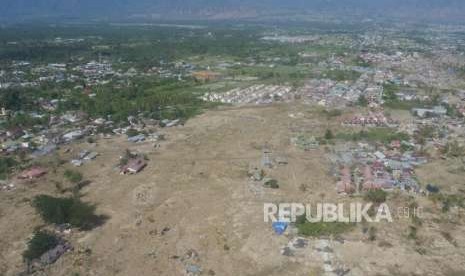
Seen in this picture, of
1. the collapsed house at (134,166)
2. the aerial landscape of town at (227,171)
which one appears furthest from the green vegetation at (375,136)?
the collapsed house at (134,166)

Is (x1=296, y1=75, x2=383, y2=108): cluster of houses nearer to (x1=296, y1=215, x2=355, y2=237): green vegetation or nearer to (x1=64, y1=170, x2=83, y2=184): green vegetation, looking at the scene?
(x1=296, y1=215, x2=355, y2=237): green vegetation

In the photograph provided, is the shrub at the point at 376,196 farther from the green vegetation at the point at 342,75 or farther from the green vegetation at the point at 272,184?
the green vegetation at the point at 342,75

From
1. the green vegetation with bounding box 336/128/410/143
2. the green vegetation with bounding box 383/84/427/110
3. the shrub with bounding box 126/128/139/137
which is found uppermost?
the green vegetation with bounding box 383/84/427/110

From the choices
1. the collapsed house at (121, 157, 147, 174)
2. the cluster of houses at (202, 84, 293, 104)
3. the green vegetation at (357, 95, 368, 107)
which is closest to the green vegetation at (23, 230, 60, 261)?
the collapsed house at (121, 157, 147, 174)

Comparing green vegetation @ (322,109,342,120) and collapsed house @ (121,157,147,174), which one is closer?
collapsed house @ (121,157,147,174)

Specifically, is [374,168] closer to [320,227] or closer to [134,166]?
[320,227]

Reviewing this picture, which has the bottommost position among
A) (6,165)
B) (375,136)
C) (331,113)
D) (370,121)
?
(6,165)

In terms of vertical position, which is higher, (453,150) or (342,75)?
(342,75)

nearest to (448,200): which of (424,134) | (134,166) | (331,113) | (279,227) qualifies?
(279,227)

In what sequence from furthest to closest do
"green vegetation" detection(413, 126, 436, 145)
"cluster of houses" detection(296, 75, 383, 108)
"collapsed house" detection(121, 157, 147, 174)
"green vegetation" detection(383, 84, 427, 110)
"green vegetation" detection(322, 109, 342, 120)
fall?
1. "cluster of houses" detection(296, 75, 383, 108)
2. "green vegetation" detection(383, 84, 427, 110)
3. "green vegetation" detection(322, 109, 342, 120)
4. "green vegetation" detection(413, 126, 436, 145)
5. "collapsed house" detection(121, 157, 147, 174)
